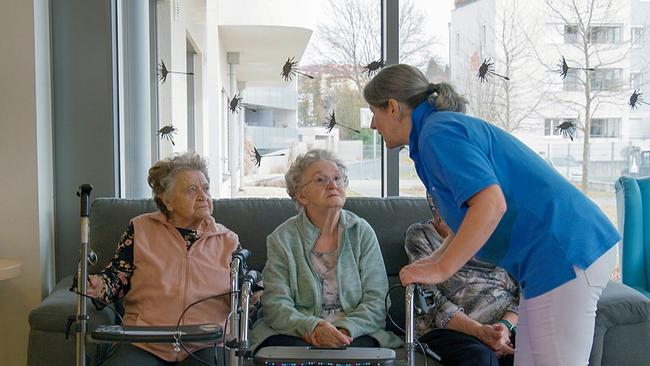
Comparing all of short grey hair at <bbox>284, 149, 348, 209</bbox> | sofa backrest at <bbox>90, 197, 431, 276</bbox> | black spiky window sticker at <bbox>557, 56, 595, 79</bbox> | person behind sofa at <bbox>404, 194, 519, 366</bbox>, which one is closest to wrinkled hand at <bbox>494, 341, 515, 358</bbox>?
person behind sofa at <bbox>404, 194, 519, 366</bbox>

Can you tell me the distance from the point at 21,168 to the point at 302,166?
4.09 feet

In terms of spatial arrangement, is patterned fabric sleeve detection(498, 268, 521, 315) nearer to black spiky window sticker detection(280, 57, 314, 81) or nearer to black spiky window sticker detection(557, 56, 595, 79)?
black spiky window sticker detection(557, 56, 595, 79)

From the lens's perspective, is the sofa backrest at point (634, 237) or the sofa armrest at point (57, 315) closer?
A: the sofa armrest at point (57, 315)

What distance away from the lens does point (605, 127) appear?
357 centimetres

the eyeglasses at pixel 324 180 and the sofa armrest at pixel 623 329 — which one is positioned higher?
the eyeglasses at pixel 324 180

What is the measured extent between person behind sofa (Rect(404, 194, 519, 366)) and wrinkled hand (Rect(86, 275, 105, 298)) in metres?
1.17

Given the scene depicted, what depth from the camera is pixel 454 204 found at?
168 centimetres

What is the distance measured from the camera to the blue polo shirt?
161 cm

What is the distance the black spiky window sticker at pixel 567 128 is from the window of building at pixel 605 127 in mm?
97

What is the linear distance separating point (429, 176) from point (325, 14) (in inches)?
78.0

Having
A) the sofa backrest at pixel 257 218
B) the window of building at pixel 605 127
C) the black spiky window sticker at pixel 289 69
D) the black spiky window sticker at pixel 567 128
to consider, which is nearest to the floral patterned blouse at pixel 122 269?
the sofa backrest at pixel 257 218

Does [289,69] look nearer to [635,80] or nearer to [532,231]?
[635,80]

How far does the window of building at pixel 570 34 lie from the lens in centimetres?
352

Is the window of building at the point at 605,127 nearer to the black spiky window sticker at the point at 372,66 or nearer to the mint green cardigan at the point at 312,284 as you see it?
the black spiky window sticker at the point at 372,66
